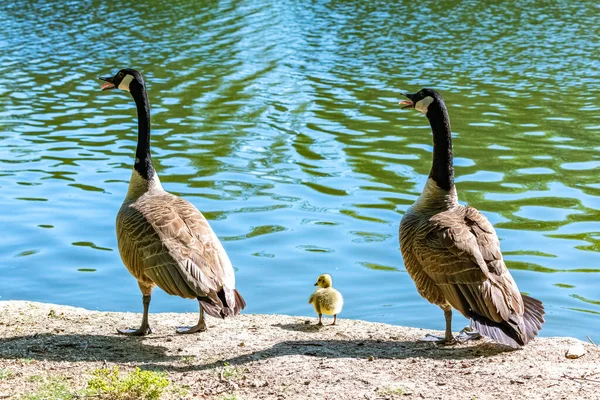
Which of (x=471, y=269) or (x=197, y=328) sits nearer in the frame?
(x=471, y=269)

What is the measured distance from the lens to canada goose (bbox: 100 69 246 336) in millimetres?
6637

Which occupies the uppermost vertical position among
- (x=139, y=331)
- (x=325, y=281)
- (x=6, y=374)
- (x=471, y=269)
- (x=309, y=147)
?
(x=471, y=269)

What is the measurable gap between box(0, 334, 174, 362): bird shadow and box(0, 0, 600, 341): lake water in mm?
2459

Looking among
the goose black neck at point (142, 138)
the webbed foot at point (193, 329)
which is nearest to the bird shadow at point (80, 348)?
the webbed foot at point (193, 329)

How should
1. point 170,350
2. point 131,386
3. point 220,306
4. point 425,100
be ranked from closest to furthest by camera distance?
point 131,386 → point 220,306 → point 170,350 → point 425,100

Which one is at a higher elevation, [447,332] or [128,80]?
[128,80]

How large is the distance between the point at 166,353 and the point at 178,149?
948 cm

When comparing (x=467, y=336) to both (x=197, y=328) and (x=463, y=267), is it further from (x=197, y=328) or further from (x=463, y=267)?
(x=197, y=328)

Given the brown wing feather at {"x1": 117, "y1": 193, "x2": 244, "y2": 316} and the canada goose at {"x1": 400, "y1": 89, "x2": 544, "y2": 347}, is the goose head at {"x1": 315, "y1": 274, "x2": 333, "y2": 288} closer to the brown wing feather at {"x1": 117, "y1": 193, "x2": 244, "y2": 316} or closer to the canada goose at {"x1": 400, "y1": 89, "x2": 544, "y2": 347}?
the canada goose at {"x1": 400, "y1": 89, "x2": 544, "y2": 347}

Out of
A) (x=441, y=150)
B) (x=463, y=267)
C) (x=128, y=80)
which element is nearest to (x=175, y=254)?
(x=463, y=267)

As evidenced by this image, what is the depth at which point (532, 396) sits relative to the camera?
562 cm

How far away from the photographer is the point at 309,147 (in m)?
16.1

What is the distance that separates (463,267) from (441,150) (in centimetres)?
149

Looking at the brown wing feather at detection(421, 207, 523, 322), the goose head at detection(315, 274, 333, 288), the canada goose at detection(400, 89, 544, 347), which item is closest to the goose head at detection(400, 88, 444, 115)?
the canada goose at detection(400, 89, 544, 347)
